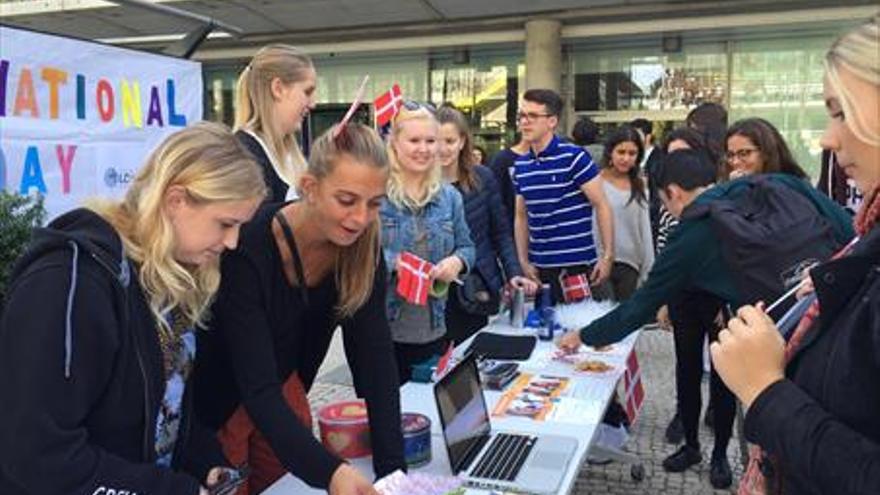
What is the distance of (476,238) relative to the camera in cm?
362

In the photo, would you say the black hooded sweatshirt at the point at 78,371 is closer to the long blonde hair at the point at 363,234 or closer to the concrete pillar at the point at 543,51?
the long blonde hair at the point at 363,234

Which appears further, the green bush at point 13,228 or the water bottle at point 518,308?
the water bottle at point 518,308

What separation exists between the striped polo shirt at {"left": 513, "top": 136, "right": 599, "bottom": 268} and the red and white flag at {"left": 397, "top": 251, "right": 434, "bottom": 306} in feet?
5.17

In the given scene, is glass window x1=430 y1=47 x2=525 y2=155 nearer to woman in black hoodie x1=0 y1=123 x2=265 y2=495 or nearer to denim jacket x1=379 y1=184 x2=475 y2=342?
denim jacket x1=379 y1=184 x2=475 y2=342

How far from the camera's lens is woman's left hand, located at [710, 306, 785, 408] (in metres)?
1.21

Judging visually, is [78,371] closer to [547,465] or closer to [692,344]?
[547,465]

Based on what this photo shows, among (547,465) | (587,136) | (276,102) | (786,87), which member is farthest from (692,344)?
(786,87)

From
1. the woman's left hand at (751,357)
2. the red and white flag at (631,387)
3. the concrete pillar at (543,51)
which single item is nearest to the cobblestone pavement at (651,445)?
the red and white flag at (631,387)

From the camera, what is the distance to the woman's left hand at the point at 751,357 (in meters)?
1.21

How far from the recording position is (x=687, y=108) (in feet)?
35.7

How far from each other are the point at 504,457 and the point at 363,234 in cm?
67

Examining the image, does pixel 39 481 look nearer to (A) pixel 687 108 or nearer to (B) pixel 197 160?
(B) pixel 197 160

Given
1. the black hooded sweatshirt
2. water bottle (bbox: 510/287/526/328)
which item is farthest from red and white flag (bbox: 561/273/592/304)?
the black hooded sweatshirt

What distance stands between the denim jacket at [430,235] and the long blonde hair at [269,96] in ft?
1.29
